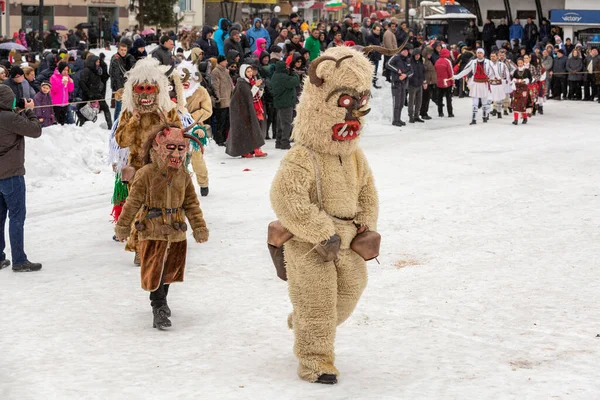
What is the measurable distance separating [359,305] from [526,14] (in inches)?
1224

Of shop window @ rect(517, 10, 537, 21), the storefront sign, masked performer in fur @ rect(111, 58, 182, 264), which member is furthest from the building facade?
masked performer in fur @ rect(111, 58, 182, 264)

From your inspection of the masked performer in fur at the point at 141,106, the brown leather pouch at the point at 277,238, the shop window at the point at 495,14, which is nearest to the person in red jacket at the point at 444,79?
the shop window at the point at 495,14

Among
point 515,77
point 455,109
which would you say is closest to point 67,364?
point 515,77

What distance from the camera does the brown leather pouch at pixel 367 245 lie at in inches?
244

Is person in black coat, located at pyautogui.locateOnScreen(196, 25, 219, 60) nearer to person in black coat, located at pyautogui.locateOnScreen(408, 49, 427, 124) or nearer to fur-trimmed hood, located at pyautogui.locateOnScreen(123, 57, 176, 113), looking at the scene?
person in black coat, located at pyautogui.locateOnScreen(408, 49, 427, 124)

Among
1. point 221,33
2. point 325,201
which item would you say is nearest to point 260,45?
point 221,33

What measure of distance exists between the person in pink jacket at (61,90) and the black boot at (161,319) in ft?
34.8

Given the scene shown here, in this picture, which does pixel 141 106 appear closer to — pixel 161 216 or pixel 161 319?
pixel 161 216

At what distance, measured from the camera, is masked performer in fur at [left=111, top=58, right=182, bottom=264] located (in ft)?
30.9

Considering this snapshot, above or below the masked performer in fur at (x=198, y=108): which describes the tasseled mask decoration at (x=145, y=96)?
above

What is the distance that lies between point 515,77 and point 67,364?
17.0m

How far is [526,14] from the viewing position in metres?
37.0

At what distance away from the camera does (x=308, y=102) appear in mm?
6398

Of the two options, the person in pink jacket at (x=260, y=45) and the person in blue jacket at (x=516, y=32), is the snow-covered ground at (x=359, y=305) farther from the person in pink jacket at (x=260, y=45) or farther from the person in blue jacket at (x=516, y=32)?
the person in blue jacket at (x=516, y=32)
